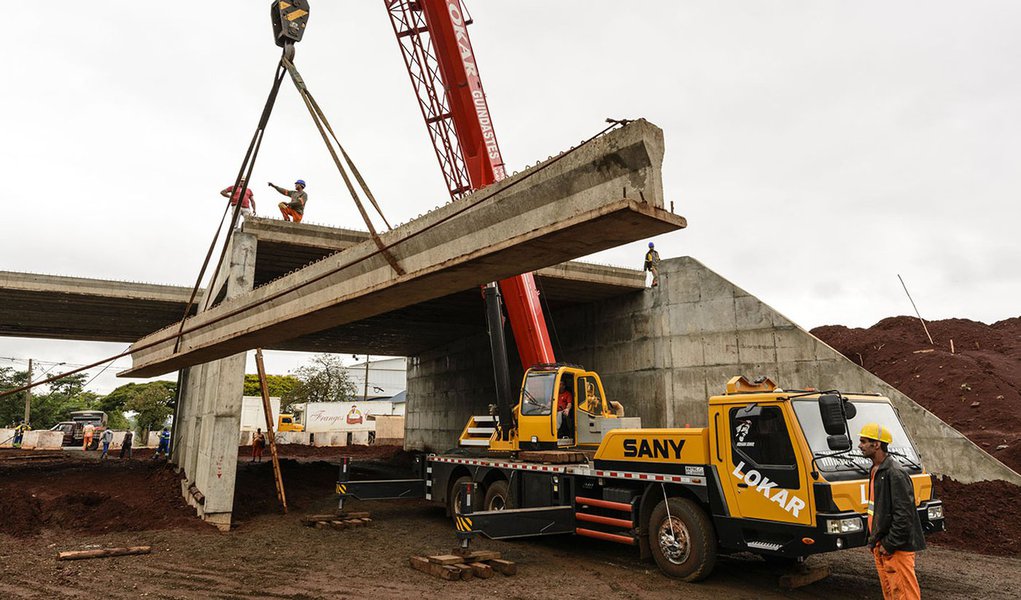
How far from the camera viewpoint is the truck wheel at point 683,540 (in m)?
8.03

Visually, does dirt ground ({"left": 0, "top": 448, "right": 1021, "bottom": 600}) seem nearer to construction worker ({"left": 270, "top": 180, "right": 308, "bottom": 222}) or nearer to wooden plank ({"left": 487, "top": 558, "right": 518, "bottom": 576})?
wooden plank ({"left": 487, "top": 558, "right": 518, "bottom": 576})

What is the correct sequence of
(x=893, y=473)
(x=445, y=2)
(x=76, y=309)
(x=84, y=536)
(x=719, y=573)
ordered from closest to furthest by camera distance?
(x=893, y=473) < (x=719, y=573) < (x=84, y=536) < (x=445, y=2) < (x=76, y=309)

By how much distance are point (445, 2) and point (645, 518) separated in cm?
1118

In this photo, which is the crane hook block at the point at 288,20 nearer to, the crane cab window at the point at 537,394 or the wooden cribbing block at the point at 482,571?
the wooden cribbing block at the point at 482,571

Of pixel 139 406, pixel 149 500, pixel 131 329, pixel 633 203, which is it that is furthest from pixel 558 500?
pixel 139 406

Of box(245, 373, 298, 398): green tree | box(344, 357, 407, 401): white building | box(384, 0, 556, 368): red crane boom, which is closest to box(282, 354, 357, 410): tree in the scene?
box(245, 373, 298, 398): green tree

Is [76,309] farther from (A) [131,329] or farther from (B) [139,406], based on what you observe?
(B) [139,406]

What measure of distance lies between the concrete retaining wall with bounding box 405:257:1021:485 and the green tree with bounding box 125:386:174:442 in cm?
5026

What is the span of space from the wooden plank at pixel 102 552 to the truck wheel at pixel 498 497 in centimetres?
569

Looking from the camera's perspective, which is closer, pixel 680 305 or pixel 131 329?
pixel 680 305

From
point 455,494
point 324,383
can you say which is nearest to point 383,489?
point 455,494

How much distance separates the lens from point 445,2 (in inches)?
540

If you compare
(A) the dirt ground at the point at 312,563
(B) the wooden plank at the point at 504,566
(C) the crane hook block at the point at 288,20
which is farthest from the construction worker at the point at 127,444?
(C) the crane hook block at the point at 288,20

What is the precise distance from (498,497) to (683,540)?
4422mm
